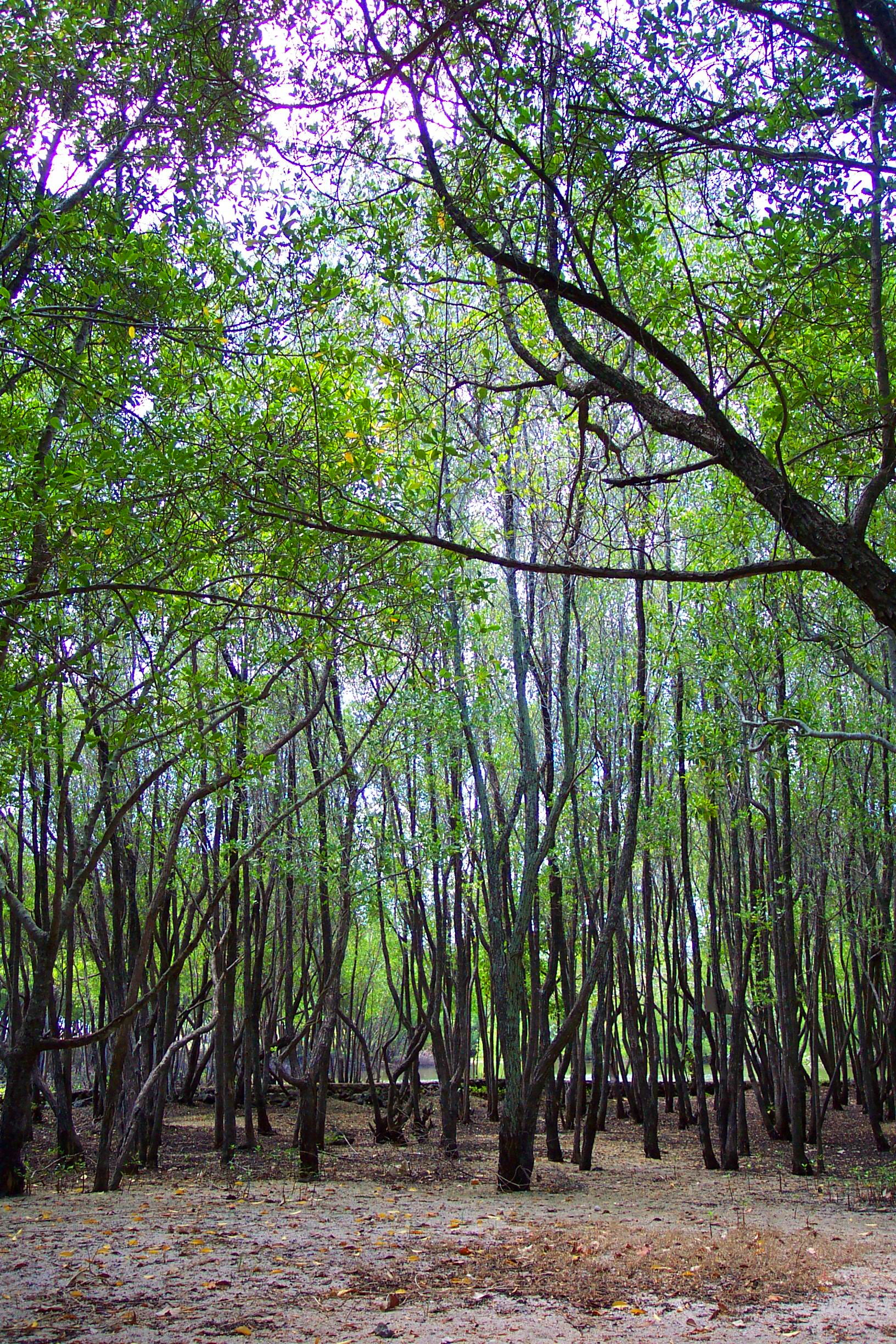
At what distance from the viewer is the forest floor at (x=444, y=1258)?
5020mm


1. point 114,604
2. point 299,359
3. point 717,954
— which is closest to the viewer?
point 114,604

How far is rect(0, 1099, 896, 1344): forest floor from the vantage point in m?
5.02

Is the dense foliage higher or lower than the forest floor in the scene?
higher

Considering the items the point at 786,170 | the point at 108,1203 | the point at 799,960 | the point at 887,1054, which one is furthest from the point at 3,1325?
the point at 887,1054

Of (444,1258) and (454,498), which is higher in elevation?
(454,498)

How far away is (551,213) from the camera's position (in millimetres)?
4215

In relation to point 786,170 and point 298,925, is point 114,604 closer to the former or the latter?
point 786,170

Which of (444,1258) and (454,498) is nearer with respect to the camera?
(444,1258)

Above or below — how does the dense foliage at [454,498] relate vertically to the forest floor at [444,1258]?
above

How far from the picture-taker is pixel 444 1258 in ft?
21.7

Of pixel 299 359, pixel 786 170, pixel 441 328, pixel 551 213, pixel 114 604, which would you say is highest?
pixel 441 328

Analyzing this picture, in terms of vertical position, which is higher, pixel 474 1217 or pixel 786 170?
pixel 786 170

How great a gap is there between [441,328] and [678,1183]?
9.95 metres

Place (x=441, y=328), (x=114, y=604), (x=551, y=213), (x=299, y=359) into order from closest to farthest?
(x=551, y=213)
(x=114, y=604)
(x=299, y=359)
(x=441, y=328)
